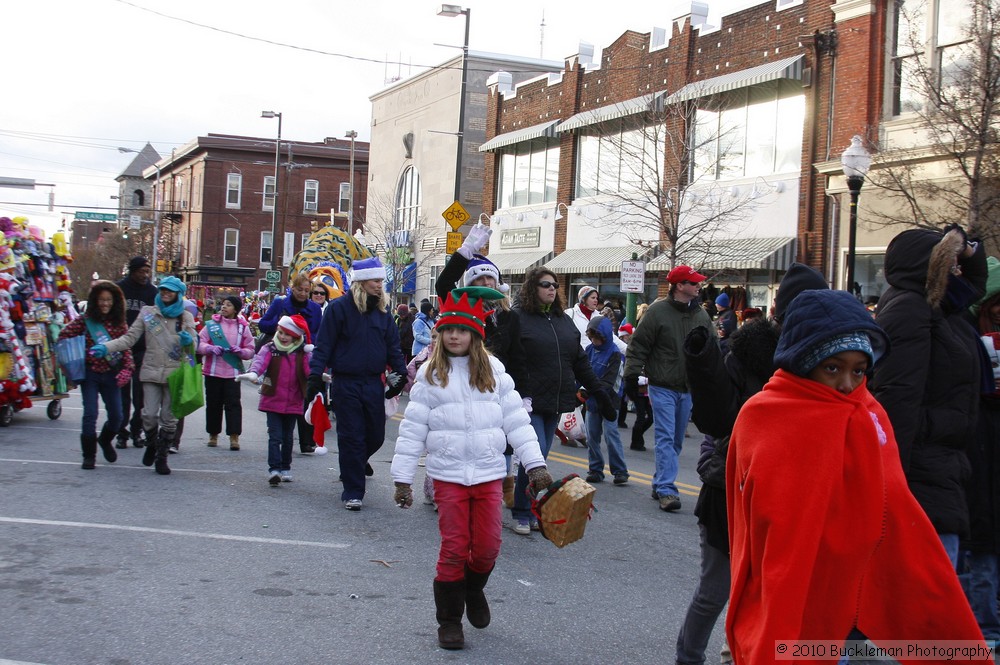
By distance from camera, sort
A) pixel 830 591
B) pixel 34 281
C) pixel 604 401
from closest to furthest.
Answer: pixel 830 591 → pixel 604 401 → pixel 34 281

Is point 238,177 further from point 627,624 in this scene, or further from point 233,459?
point 627,624

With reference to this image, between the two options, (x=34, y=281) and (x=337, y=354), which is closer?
(x=337, y=354)

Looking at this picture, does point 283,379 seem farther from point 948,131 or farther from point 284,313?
point 948,131

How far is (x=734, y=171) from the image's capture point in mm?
24281

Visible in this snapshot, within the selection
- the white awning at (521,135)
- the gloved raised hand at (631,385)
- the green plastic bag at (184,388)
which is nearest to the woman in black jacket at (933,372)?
the gloved raised hand at (631,385)

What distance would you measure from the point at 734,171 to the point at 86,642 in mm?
21556

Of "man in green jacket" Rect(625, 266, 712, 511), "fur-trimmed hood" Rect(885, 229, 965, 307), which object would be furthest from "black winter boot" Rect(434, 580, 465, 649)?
"man in green jacket" Rect(625, 266, 712, 511)

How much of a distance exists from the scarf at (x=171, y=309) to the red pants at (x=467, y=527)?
5.58 m

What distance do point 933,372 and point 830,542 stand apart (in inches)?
72.7

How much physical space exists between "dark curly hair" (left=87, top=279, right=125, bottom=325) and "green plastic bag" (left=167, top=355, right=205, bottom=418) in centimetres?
93

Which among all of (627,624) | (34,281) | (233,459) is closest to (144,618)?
(627,624)

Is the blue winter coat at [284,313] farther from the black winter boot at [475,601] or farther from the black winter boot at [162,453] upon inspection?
the black winter boot at [475,601]

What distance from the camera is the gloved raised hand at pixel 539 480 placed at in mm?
4969

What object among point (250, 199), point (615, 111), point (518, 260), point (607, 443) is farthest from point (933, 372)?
point (250, 199)
